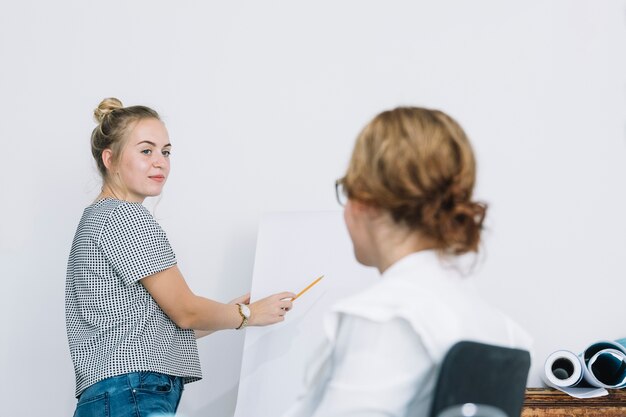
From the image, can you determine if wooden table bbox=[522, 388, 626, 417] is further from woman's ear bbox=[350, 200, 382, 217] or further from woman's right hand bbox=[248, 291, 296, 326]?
woman's ear bbox=[350, 200, 382, 217]

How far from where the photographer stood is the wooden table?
2.55 meters

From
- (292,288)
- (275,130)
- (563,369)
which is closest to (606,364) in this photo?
(563,369)

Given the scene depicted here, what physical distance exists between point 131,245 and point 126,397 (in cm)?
35

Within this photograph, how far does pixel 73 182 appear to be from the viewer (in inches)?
113

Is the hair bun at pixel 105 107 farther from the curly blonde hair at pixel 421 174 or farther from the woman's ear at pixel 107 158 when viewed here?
the curly blonde hair at pixel 421 174

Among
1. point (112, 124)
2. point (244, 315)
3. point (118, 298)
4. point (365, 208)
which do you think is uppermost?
point (112, 124)

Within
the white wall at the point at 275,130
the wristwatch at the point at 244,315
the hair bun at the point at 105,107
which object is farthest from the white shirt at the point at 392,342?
the white wall at the point at 275,130

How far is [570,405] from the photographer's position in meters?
2.55

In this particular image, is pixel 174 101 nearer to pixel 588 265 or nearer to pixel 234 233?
pixel 234 233

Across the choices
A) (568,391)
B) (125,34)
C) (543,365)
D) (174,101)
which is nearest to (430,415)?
(568,391)

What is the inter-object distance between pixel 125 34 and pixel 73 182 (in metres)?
0.57

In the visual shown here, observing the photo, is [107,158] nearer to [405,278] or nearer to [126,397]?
[126,397]

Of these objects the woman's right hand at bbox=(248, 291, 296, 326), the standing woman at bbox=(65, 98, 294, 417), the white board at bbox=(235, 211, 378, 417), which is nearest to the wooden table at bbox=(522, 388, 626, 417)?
the white board at bbox=(235, 211, 378, 417)

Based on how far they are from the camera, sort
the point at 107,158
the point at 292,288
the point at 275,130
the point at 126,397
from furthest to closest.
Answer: the point at 275,130 < the point at 292,288 < the point at 107,158 < the point at 126,397
